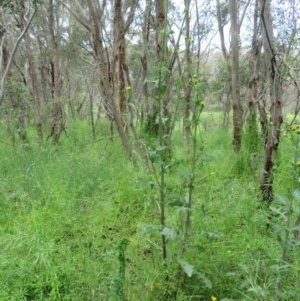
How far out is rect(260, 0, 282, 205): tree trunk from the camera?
8.53 feet

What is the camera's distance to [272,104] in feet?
9.08

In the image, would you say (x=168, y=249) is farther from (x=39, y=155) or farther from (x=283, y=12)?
(x=283, y=12)

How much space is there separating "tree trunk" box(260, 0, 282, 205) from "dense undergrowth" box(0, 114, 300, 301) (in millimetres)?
153

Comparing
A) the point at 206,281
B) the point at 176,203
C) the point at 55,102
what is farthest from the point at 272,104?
the point at 55,102

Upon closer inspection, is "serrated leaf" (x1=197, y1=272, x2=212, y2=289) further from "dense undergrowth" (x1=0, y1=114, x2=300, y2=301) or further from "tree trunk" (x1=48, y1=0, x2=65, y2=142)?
"tree trunk" (x1=48, y1=0, x2=65, y2=142)

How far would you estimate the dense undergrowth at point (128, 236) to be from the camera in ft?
6.22

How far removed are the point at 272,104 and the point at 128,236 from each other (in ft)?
5.68

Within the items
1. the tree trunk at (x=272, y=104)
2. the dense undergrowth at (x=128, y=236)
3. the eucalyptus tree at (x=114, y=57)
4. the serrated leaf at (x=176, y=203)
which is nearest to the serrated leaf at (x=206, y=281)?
the dense undergrowth at (x=128, y=236)

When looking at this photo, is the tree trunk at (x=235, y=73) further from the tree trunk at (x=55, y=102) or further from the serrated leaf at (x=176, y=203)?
the tree trunk at (x=55, y=102)

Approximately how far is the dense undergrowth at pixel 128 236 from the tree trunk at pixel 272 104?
0.15 m

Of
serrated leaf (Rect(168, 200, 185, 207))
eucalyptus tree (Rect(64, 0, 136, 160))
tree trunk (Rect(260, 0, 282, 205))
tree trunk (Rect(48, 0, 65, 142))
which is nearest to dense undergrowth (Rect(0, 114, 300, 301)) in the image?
serrated leaf (Rect(168, 200, 185, 207))

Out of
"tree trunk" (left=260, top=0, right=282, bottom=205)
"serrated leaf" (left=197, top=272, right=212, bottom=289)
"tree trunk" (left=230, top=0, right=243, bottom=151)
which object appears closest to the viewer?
"serrated leaf" (left=197, top=272, right=212, bottom=289)

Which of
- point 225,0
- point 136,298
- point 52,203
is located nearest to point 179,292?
point 136,298

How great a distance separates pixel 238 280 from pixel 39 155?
4.06m
